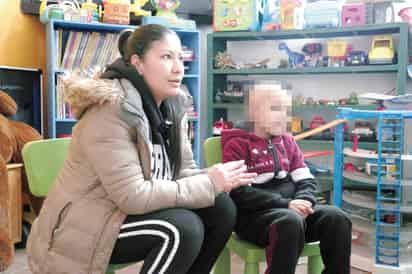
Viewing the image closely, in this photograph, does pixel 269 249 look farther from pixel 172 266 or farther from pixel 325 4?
pixel 325 4

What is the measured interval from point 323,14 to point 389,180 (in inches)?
41.6

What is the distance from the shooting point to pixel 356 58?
2459mm

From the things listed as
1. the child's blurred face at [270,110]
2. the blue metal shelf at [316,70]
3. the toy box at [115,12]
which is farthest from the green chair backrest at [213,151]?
the toy box at [115,12]

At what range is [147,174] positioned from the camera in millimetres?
A: 1120

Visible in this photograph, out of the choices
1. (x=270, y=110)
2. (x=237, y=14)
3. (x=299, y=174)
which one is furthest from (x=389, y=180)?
(x=237, y=14)

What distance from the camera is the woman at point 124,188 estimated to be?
1053mm

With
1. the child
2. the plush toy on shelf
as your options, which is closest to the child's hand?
the child

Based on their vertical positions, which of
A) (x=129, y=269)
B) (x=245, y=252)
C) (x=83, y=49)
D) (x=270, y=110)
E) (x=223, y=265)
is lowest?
(x=129, y=269)

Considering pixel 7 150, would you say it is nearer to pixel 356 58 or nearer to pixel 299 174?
pixel 299 174

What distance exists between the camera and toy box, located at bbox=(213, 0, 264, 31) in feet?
8.61

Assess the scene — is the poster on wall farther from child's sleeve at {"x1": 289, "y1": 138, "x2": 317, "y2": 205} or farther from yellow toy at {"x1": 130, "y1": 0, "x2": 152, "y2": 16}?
child's sleeve at {"x1": 289, "y1": 138, "x2": 317, "y2": 205}

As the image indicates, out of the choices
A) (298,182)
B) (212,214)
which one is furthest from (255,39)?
(212,214)

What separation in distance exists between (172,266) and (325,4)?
1.88 metres

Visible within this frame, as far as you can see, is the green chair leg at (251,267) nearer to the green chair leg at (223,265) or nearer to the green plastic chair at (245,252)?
the green plastic chair at (245,252)
